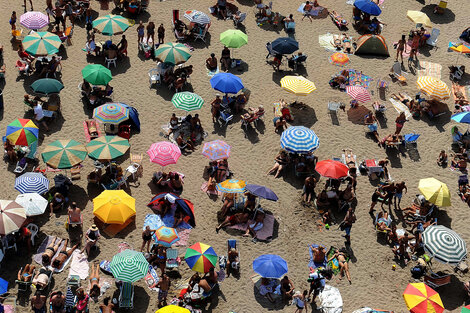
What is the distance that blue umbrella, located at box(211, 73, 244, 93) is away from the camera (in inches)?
989

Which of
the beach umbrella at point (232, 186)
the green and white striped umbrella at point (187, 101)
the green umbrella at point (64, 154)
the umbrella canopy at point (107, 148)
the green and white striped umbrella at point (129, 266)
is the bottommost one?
the beach umbrella at point (232, 186)

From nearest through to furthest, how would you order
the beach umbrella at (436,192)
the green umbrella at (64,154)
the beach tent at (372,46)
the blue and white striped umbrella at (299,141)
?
the green umbrella at (64,154) < the beach umbrella at (436,192) < the blue and white striped umbrella at (299,141) < the beach tent at (372,46)

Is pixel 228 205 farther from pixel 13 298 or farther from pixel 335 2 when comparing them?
pixel 335 2

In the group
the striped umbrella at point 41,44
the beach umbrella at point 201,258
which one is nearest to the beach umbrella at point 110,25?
the striped umbrella at point 41,44

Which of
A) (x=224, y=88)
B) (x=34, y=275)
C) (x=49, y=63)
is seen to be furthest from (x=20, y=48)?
(x=34, y=275)

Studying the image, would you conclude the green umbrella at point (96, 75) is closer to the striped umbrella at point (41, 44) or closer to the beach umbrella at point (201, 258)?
the striped umbrella at point (41, 44)

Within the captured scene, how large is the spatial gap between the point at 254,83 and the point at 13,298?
49.1 feet

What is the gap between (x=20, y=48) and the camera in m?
27.1

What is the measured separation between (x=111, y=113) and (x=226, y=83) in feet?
17.2

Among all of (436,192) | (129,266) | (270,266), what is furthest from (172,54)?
(436,192)

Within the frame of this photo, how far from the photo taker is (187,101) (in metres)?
24.1

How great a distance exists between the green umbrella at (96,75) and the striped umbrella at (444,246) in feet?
47.9

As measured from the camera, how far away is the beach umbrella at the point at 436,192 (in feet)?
70.2

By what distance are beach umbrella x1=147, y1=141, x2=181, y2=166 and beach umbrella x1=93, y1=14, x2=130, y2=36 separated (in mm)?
8320
